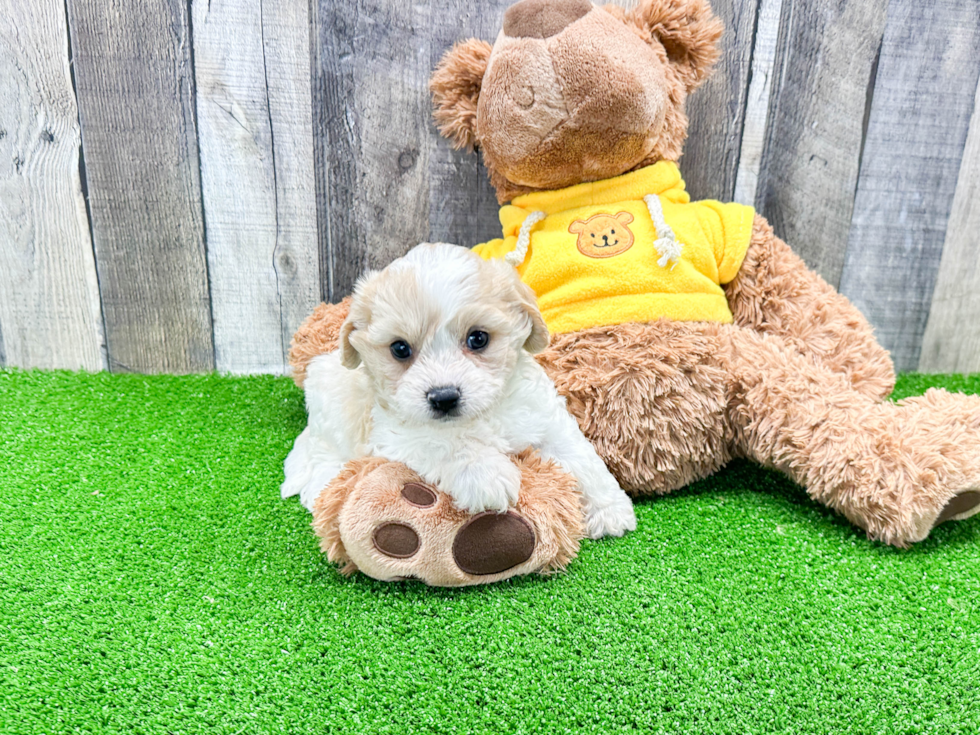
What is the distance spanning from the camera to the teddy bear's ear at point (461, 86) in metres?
1.83

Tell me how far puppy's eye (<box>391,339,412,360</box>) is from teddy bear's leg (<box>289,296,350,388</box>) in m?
0.64

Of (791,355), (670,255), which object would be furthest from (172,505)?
(791,355)

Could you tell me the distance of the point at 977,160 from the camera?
217 cm

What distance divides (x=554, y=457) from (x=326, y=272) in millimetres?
1071

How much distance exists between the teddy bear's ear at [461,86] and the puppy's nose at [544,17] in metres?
0.16

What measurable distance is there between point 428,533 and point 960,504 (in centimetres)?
111

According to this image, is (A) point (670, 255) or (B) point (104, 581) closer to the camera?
(B) point (104, 581)

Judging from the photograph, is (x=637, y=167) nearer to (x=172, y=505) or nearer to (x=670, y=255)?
(x=670, y=255)

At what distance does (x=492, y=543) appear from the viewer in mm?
1335

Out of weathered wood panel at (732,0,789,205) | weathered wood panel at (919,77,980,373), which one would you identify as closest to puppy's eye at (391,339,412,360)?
weathered wood panel at (732,0,789,205)

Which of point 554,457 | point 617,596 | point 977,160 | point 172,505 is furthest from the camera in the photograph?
point 977,160

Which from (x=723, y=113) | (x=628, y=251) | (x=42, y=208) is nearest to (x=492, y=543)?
(x=628, y=251)

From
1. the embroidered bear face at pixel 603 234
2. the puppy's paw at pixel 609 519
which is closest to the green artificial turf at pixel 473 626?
the puppy's paw at pixel 609 519

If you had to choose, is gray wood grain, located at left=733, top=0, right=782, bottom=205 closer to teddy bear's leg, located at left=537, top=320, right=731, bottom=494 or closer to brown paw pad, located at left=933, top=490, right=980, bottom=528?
teddy bear's leg, located at left=537, top=320, right=731, bottom=494
